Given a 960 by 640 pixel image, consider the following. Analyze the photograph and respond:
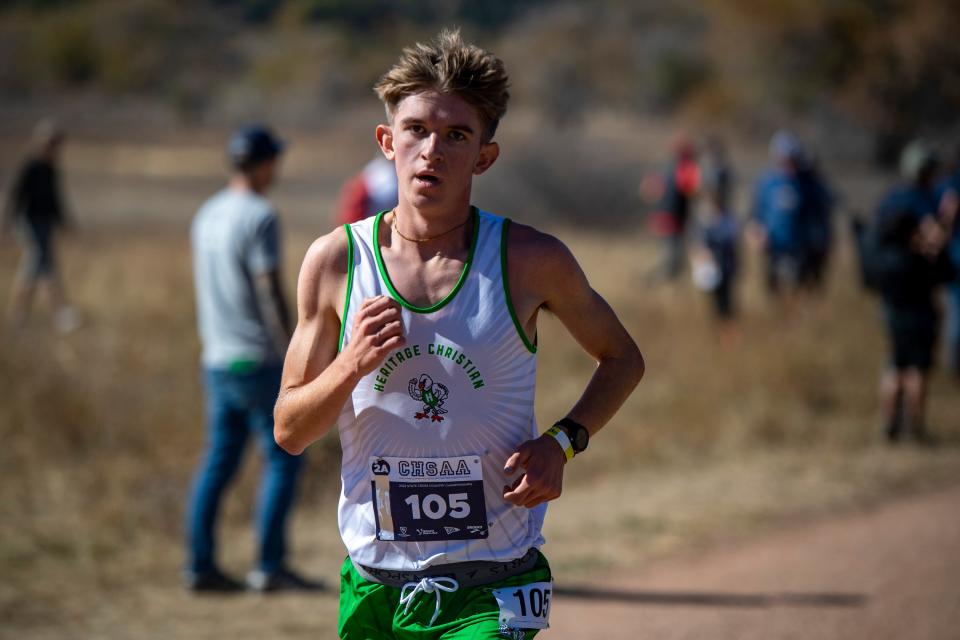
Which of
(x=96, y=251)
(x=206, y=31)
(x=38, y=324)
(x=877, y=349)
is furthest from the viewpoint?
(x=206, y=31)

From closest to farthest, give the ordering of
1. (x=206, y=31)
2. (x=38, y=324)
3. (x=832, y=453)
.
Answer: (x=832, y=453)
(x=38, y=324)
(x=206, y=31)

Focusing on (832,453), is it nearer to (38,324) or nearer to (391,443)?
(391,443)

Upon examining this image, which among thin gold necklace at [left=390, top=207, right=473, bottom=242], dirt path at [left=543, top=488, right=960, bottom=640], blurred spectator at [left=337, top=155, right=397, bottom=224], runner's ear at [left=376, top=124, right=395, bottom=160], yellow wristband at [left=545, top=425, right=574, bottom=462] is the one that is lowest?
dirt path at [left=543, top=488, right=960, bottom=640]

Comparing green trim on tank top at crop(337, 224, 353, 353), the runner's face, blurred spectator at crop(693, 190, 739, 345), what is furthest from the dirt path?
blurred spectator at crop(693, 190, 739, 345)

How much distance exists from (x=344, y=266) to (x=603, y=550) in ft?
15.4

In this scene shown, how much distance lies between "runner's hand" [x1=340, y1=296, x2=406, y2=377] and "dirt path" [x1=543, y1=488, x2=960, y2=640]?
346cm

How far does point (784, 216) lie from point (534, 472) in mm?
10596

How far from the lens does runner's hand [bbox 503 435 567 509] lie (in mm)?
3006

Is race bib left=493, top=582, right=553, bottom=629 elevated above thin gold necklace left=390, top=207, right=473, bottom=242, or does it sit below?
below

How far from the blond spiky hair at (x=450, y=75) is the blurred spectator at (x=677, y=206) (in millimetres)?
13397

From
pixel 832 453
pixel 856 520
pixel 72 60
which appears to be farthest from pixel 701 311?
pixel 72 60

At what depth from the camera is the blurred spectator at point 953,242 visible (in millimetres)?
10305

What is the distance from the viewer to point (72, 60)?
48938 mm

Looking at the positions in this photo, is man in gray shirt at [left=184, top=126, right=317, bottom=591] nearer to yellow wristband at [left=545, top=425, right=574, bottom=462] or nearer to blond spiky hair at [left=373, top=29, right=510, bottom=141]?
blond spiky hair at [left=373, top=29, right=510, bottom=141]
